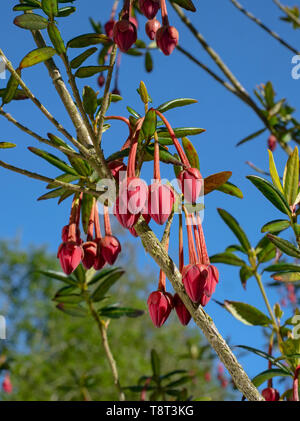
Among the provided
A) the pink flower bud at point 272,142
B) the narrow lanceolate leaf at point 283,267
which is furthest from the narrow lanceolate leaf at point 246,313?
the pink flower bud at point 272,142

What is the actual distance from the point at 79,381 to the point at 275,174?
5.09 ft

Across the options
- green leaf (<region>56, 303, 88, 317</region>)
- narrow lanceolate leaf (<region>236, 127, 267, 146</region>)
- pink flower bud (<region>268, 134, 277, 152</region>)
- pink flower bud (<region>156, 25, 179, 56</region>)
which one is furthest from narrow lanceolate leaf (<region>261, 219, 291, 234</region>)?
pink flower bud (<region>268, 134, 277, 152</region>)

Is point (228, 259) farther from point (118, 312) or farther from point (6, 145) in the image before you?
point (6, 145)

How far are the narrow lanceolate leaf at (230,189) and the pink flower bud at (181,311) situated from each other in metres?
0.19

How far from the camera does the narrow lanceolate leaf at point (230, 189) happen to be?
81cm

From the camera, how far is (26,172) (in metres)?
0.75

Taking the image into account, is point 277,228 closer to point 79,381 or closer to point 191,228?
point 191,228

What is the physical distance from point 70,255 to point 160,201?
24 cm

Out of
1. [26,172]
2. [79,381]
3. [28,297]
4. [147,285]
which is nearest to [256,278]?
[26,172]

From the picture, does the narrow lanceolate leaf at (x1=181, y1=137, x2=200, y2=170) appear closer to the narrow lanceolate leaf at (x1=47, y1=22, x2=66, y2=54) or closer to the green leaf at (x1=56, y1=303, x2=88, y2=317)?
the narrow lanceolate leaf at (x1=47, y1=22, x2=66, y2=54)

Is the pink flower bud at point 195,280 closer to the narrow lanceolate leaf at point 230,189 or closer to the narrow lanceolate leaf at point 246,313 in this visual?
the narrow lanceolate leaf at point 230,189

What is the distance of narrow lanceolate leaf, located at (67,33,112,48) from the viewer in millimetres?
863

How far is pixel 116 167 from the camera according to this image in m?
0.75
